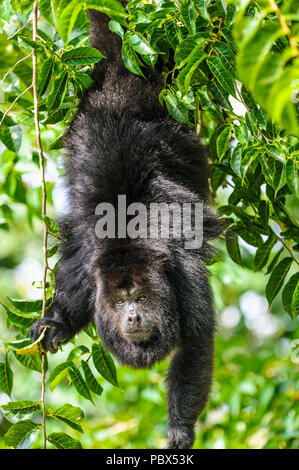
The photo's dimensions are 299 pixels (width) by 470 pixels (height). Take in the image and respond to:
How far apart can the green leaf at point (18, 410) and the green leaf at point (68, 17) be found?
1.41 meters

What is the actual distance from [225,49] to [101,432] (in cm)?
336

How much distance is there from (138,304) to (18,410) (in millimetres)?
799

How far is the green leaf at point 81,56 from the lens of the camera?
236 centimetres

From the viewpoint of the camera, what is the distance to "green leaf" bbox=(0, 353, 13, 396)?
8.45 feet

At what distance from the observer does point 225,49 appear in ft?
7.46

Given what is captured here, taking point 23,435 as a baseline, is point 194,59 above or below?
above

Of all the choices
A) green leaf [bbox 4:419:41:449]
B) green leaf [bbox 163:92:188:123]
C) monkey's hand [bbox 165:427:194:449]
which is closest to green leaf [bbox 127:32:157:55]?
green leaf [bbox 163:92:188:123]

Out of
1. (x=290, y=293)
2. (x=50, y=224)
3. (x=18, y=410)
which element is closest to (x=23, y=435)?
(x=18, y=410)

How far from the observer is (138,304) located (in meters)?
2.94

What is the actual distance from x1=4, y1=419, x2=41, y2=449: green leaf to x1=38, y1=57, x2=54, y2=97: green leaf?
4.41 ft

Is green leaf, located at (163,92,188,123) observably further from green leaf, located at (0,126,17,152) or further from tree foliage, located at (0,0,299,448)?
green leaf, located at (0,126,17,152)

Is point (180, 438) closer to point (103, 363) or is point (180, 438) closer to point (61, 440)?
point (103, 363)
